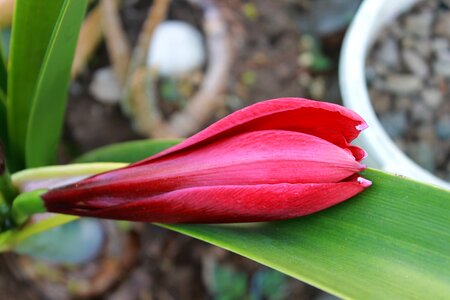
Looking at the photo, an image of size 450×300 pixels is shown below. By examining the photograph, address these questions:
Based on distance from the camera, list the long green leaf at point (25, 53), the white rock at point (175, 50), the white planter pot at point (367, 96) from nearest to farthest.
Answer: the long green leaf at point (25, 53)
the white planter pot at point (367, 96)
the white rock at point (175, 50)

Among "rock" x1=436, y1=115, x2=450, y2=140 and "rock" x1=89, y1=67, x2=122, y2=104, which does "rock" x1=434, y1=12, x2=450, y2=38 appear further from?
"rock" x1=89, y1=67, x2=122, y2=104

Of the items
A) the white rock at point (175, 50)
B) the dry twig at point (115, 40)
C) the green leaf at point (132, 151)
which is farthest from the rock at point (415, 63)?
the green leaf at point (132, 151)

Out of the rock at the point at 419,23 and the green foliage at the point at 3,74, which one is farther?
the rock at the point at 419,23

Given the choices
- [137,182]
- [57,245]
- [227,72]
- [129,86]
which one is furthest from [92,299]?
[137,182]

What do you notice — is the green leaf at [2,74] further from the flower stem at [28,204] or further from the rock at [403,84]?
the rock at [403,84]

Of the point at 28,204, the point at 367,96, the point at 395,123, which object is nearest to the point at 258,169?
the point at 28,204

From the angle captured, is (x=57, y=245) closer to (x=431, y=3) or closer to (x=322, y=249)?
(x=322, y=249)

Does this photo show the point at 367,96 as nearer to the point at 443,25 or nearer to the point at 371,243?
the point at 443,25
